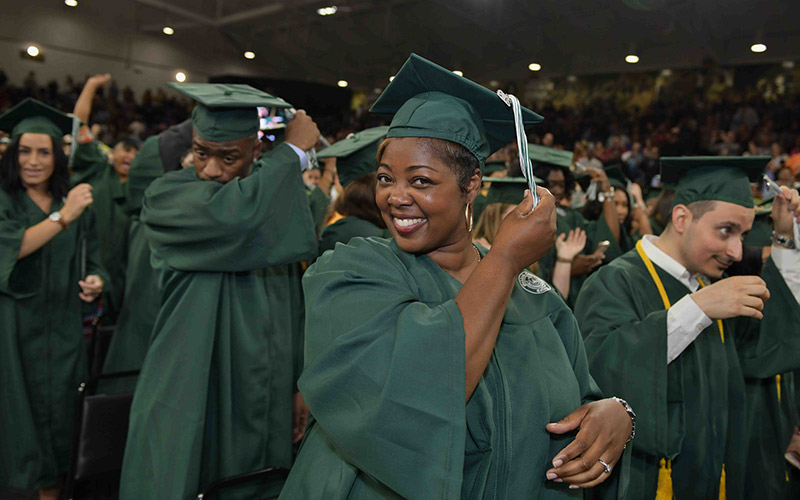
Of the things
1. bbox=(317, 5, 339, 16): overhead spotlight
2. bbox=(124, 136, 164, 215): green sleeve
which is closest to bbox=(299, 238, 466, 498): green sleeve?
bbox=(124, 136, 164, 215): green sleeve

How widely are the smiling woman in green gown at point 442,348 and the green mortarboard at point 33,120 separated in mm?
2849

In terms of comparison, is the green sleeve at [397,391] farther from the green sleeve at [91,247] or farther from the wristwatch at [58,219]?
the green sleeve at [91,247]

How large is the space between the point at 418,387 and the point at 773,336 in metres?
2.00

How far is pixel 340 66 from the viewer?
1146 cm

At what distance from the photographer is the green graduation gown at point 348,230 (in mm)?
2725

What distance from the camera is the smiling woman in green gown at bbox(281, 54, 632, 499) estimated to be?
3.61 feet

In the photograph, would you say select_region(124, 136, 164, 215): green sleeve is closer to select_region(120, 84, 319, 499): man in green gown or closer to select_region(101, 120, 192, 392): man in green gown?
select_region(101, 120, 192, 392): man in green gown

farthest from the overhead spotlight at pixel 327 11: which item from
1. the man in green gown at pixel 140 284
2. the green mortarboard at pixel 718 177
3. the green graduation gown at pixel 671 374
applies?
the green graduation gown at pixel 671 374

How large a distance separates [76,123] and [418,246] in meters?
3.30

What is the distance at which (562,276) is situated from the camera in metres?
3.72

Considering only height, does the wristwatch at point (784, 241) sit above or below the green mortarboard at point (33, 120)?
below

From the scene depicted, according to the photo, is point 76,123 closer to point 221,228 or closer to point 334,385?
point 221,228

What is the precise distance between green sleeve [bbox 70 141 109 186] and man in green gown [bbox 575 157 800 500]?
4.16 m

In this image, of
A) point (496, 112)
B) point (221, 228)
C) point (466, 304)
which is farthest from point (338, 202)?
point (466, 304)
